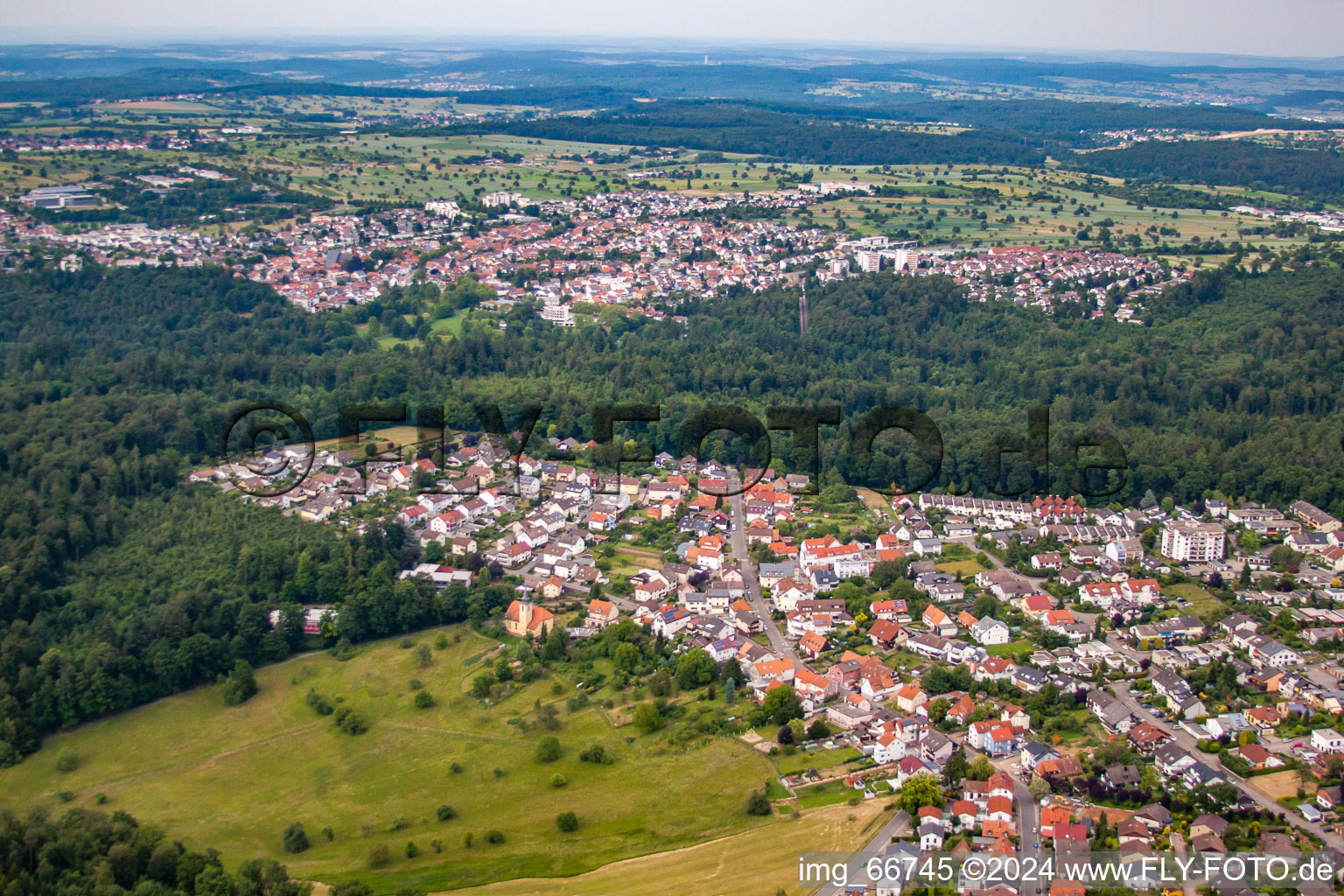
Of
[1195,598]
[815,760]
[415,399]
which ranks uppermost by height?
[415,399]

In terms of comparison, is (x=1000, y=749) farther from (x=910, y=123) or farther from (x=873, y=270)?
(x=910, y=123)

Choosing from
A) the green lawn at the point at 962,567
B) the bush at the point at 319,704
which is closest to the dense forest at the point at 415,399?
the bush at the point at 319,704

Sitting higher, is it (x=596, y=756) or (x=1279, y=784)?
(x=1279, y=784)

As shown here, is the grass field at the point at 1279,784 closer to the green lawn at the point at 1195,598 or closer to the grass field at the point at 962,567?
the green lawn at the point at 1195,598

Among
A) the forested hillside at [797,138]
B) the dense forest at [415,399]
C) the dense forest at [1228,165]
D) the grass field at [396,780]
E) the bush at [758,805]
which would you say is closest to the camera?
the grass field at [396,780]

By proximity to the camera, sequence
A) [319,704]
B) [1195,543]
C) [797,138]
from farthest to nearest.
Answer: [797,138]
[1195,543]
[319,704]

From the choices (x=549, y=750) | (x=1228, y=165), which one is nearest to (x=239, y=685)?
(x=549, y=750)

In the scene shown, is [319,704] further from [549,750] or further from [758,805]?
[758,805]
